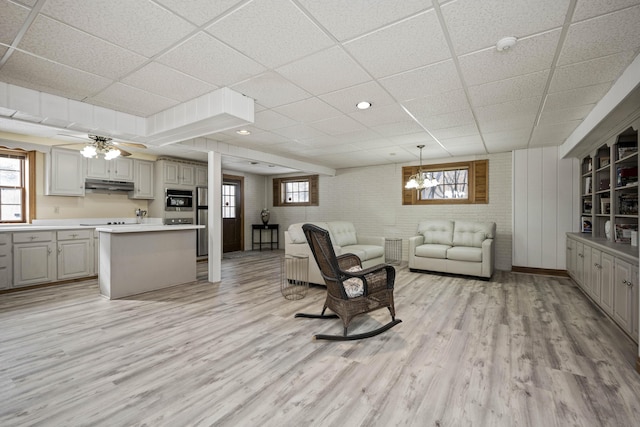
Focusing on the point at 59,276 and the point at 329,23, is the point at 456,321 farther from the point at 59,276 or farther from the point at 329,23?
the point at 59,276


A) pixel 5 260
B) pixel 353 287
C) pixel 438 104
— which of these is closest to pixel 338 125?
pixel 438 104

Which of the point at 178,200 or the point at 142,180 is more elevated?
the point at 142,180

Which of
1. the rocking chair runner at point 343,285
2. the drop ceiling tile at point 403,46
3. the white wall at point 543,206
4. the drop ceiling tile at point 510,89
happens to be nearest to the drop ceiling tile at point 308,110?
the drop ceiling tile at point 403,46

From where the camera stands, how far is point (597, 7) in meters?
1.75

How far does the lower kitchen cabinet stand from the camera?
263cm

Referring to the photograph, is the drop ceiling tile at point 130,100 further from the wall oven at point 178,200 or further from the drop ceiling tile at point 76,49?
the wall oven at point 178,200

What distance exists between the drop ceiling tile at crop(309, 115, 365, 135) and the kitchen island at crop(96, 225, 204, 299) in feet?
8.91

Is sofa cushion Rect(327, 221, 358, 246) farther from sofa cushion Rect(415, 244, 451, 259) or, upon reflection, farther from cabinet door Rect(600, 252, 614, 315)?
cabinet door Rect(600, 252, 614, 315)

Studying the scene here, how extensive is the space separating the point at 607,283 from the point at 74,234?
24.5 ft

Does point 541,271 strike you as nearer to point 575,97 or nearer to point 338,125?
point 575,97

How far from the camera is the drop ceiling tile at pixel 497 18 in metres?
1.75

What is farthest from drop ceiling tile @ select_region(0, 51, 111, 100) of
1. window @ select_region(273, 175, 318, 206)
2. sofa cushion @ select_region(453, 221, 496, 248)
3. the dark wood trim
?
Answer: the dark wood trim

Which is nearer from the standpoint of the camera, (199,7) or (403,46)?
(199,7)

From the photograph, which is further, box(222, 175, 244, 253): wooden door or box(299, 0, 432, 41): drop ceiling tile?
box(222, 175, 244, 253): wooden door
